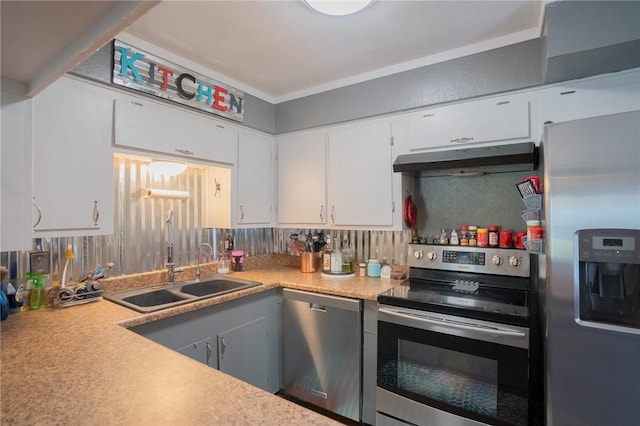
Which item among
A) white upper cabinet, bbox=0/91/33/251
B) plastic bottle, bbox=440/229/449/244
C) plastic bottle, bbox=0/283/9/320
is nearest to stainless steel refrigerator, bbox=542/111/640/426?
plastic bottle, bbox=440/229/449/244

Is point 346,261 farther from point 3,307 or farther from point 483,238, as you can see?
point 3,307

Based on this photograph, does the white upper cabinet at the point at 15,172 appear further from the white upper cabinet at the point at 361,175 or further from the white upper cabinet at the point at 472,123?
the white upper cabinet at the point at 472,123

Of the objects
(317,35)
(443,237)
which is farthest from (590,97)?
(317,35)

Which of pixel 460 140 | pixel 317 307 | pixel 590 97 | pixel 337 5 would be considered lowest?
pixel 317 307

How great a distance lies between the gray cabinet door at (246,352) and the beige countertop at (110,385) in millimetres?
723

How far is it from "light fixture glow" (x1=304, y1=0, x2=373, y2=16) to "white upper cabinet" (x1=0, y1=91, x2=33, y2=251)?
121 centimetres

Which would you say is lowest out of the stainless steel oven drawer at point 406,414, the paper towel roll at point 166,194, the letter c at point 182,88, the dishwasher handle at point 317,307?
the stainless steel oven drawer at point 406,414

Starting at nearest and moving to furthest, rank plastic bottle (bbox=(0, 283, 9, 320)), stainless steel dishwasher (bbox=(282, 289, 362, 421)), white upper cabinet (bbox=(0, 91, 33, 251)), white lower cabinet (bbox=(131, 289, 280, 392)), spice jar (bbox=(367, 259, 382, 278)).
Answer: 1. white upper cabinet (bbox=(0, 91, 33, 251))
2. plastic bottle (bbox=(0, 283, 9, 320))
3. white lower cabinet (bbox=(131, 289, 280, 392))
4. stainless steel dishwasher (bbox=(282, 289, 362, 421))
5. spice jar (bbox=(367, 259, 382, 278))

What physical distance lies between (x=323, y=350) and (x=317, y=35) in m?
2.01

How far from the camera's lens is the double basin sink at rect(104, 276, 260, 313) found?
1.83m

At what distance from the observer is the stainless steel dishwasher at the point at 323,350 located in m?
2.03

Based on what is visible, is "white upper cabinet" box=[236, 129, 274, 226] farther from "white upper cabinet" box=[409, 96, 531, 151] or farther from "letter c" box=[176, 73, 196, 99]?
"white upper cabinet" box=[409, 96, 531, 151]

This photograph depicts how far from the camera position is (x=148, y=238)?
221cm

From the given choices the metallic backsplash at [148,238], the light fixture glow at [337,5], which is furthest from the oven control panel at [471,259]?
the light fixture glow at [337,5]
